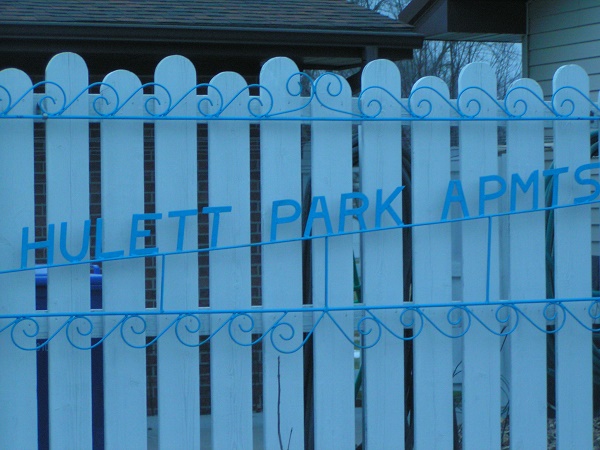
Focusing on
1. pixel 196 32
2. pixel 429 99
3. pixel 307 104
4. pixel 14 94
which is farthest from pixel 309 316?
pixel 196 32

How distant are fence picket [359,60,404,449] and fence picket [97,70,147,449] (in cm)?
81

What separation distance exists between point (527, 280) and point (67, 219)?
67.1 inches

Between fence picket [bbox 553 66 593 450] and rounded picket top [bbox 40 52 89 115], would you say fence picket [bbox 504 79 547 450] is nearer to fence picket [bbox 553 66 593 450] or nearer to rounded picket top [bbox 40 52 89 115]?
fence picket [bbox 553 66 593 450]

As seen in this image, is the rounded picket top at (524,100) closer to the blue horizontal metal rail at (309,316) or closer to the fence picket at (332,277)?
A: the blue horizontal metal rail at (309,316)

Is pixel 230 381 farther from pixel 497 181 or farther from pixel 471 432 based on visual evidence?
pixel 497 181

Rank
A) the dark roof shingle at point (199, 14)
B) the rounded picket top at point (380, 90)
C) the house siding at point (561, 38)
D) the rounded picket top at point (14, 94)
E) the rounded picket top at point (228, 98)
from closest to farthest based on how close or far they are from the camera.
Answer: the rounded picket top at point (14, 94) < the rounded picket top at point (228, 98) < the rounded picket top at point (380, 90) < the dark roof shingle at point (199, 14) < the house siding at point (561, 38)

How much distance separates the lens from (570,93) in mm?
3498

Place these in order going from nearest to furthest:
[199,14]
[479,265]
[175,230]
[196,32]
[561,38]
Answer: [175,230] < [479,265] < [196,32] < [199,14] < [561,38]

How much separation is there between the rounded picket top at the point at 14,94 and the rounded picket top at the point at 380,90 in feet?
Result: 3.80

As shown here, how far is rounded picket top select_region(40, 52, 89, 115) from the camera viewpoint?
3133mm

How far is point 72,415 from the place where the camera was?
3.24 metres

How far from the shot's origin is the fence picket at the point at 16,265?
312cm

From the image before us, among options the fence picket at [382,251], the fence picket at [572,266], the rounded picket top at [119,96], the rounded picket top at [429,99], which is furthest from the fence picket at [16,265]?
the fence picket at [572,266]

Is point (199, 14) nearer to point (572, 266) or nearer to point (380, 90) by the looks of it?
point (380, 90)
